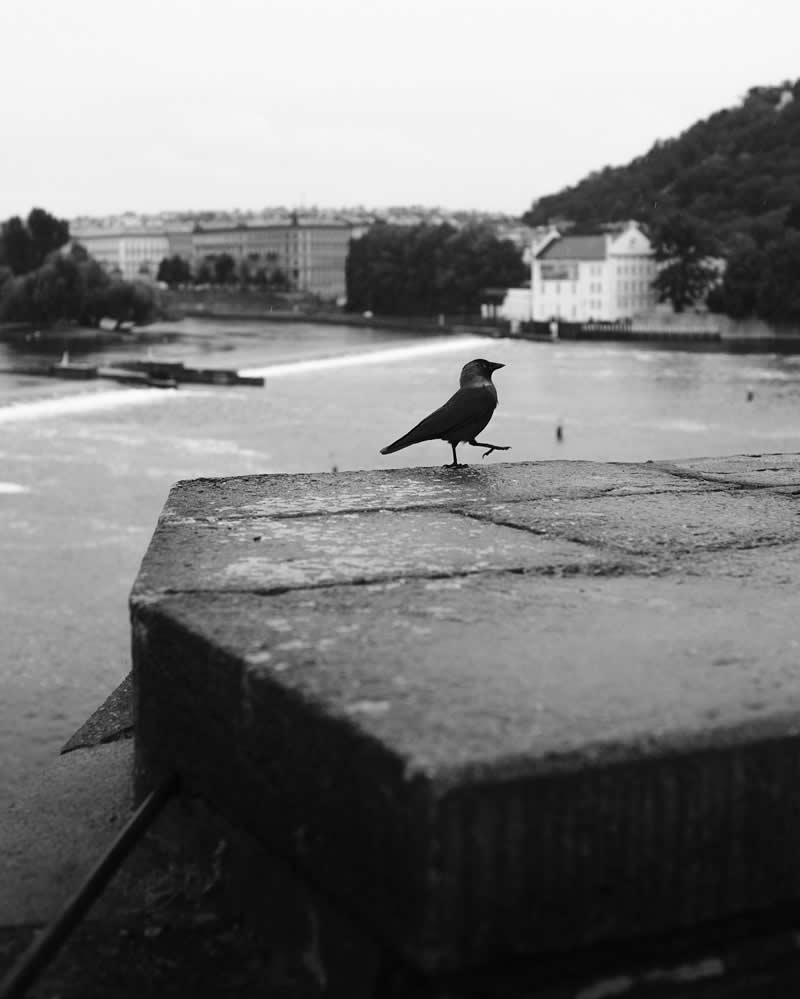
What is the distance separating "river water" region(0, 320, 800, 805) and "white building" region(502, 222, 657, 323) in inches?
498

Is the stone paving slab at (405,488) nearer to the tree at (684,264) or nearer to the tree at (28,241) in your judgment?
the tree at (684,264)

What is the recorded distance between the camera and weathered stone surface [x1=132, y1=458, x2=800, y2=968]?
1.22 m

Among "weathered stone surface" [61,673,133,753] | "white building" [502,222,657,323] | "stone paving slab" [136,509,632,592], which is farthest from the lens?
"white building" [502,222,657,323]

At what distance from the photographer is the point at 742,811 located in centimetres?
130

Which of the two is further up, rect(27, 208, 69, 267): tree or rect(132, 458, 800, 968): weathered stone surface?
rect(27, 208, 69, 267): tree

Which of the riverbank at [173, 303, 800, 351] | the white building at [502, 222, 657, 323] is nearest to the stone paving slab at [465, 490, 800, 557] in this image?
the riverbank at [173, 303, 800, 351]

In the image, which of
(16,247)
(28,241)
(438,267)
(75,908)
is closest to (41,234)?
(28,241)

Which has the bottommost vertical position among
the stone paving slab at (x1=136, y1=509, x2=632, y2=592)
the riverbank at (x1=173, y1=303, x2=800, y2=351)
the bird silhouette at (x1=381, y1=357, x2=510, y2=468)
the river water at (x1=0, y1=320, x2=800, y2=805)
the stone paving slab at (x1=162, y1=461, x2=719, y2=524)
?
the river water at (x1=0, y1=320, x2=800, y2=805)

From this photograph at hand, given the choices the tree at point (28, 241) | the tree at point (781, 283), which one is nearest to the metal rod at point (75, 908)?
the tree at point (781, 283)

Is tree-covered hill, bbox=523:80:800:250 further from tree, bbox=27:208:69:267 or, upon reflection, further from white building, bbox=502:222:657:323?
tree, bbox=27:208:69:267

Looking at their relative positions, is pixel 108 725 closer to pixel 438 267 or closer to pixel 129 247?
pixel 438 267

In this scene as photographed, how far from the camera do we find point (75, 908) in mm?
1426

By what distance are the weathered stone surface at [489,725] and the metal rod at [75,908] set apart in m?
0.06

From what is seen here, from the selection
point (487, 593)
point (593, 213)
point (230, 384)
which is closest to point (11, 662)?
point (487, 593)
